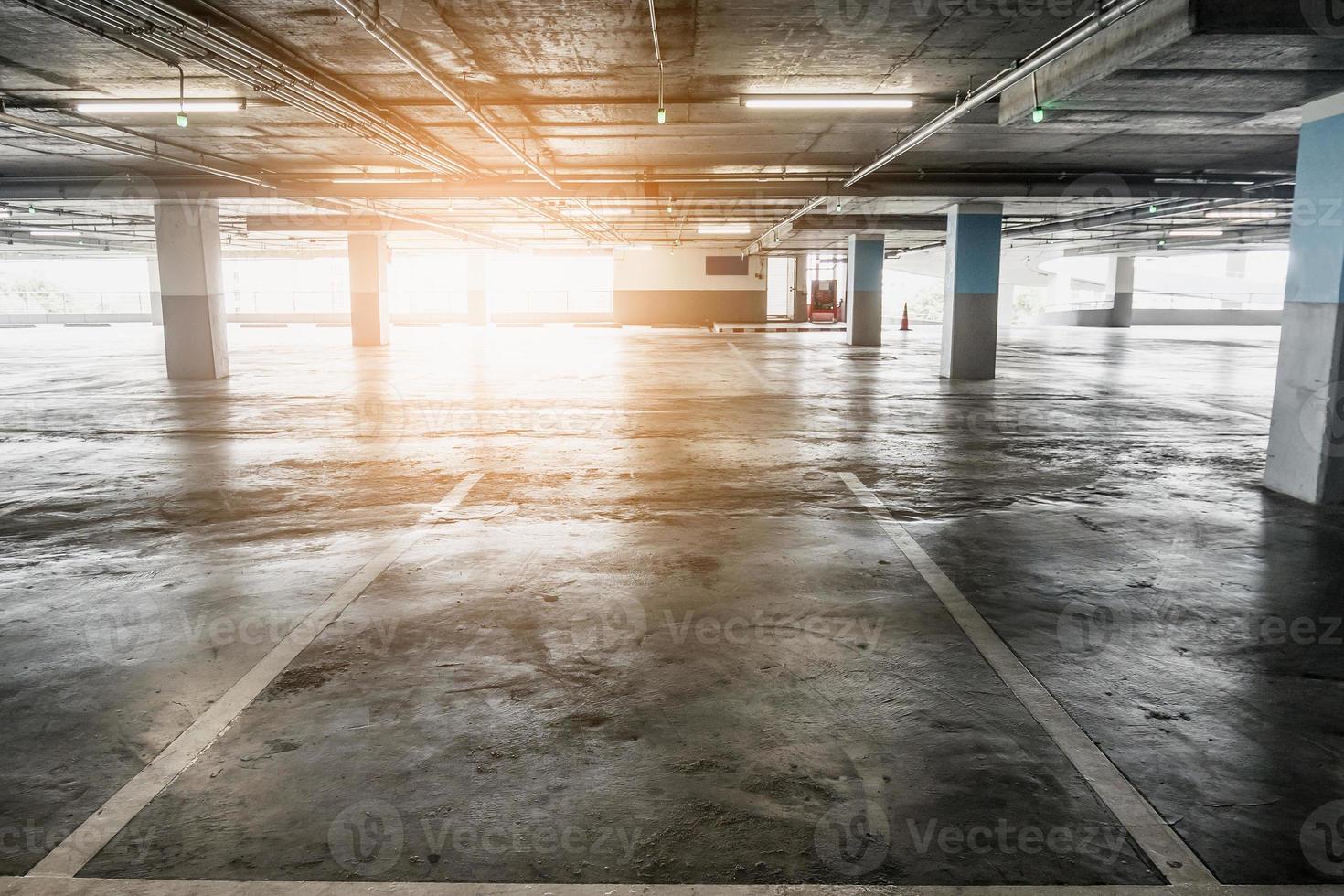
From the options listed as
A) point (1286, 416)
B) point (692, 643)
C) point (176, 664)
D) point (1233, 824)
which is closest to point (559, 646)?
point (692, 643)

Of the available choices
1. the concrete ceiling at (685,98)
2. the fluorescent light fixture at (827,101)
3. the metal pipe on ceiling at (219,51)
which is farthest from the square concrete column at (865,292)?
the metal pipe on ceiling at (219,51)

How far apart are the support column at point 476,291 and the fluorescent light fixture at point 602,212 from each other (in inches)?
718

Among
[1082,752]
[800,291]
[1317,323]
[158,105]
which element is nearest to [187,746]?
[1082,752]

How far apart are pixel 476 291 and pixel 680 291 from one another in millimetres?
10870

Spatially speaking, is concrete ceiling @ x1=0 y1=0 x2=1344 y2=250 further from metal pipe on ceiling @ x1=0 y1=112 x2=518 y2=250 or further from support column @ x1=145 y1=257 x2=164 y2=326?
support column @ x1=145 y1=257 x2=164 y2=326

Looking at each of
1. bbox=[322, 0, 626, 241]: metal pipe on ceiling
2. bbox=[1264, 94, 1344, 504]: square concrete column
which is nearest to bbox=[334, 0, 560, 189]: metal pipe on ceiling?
bbox=[322, 0, 626, 241]: metal pipe on ceiling

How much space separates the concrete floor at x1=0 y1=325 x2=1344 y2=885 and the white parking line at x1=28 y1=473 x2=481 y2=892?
0.18 feet

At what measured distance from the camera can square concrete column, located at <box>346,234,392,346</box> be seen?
95.8 ft

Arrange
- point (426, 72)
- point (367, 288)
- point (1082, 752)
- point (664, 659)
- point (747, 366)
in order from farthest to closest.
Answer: point (367, 288) < point (747, 366) < point (426, 72) < point (664, 659) < point (1082, 752)

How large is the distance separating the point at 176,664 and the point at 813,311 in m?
40.8

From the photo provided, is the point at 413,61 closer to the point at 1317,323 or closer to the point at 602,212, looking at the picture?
the point at 1317,323

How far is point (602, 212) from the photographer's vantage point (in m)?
25.3

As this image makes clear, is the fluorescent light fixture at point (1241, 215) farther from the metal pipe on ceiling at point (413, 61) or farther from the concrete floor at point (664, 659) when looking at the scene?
the metal pipe on ceiling at point (413, 61)

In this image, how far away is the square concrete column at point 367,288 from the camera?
95.8 feet
